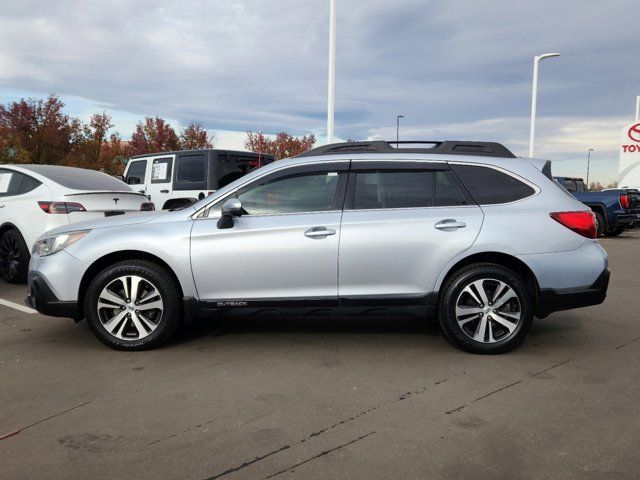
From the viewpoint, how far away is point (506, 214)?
456 cm

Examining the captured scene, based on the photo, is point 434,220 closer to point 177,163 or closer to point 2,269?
point 2,269

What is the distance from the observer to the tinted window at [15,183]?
7.65 metres

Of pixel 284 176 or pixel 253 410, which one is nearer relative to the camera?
pixel 253 410

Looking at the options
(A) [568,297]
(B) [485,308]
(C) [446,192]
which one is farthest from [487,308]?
(C) [446,192]

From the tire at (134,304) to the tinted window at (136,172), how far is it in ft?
26.6

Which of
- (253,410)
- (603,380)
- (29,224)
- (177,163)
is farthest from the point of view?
(177,163)

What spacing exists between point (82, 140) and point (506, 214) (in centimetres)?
2754

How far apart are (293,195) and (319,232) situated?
434 millimetres

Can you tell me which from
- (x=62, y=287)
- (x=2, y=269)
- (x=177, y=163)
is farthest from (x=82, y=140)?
(x=62, y=287)

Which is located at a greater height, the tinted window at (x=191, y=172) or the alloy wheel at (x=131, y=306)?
the tinted window at (x=191, y=172)

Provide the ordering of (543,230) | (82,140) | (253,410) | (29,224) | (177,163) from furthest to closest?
1. (82,140)
2. (177,163)
3. (29,224)
4. (543,230)
5. (253,410)

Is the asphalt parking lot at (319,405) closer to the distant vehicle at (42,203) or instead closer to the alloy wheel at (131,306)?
the alloy wheel at (131,306)

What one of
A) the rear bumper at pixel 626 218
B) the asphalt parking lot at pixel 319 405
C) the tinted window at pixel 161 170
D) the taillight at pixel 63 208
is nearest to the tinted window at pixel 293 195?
the asphalt parking lot at pixel 319 405

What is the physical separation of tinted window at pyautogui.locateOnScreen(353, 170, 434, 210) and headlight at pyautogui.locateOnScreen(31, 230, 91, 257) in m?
2.40
